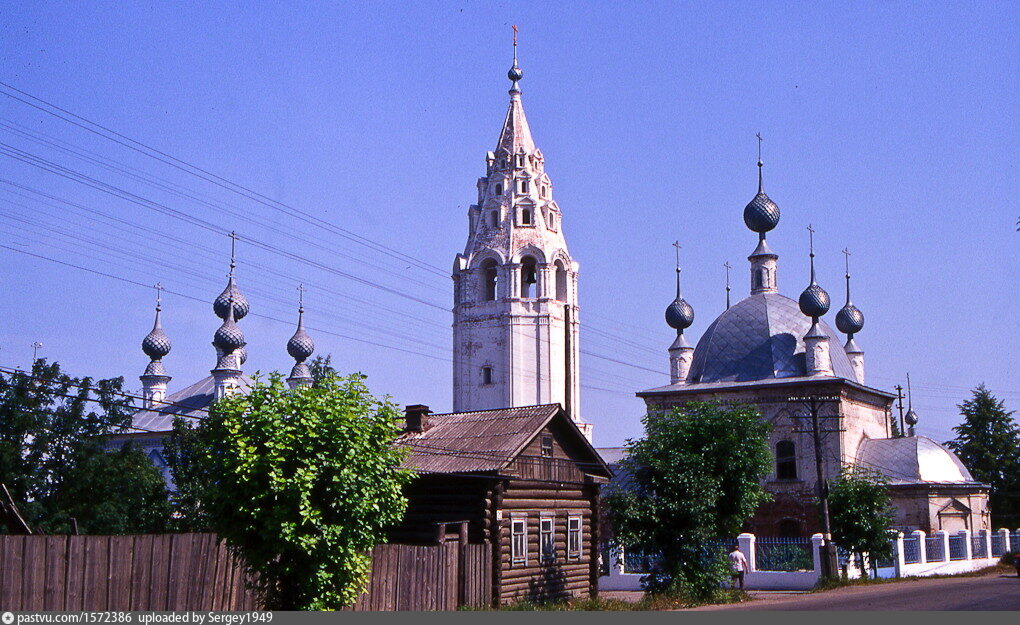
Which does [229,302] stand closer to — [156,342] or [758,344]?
[156,342]

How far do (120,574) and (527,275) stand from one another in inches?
1764

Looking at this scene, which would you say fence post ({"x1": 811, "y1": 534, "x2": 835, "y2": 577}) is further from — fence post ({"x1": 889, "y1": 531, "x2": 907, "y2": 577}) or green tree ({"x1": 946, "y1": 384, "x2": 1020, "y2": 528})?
green tree ({"x1": 946, "y1": 384, "x2": 1020, "y2": 528})

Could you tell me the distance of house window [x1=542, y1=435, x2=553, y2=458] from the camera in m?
24.5

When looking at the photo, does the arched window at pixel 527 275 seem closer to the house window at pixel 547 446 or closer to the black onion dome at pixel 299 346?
the black onion dome at pixel 299 346

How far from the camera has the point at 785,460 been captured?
44.3 meters

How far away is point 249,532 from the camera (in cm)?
1497

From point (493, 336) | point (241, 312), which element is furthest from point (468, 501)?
point (241, 312)

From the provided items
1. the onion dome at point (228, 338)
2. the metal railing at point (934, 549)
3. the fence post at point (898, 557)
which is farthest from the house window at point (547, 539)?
the onion dome at point (228, 338)

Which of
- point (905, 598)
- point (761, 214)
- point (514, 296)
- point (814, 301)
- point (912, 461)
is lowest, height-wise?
point (905, 598)

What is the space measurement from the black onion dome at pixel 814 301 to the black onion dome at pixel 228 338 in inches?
1314

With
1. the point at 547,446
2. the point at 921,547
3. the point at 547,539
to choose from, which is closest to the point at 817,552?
the point at 921,547

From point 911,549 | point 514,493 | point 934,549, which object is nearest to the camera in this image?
point 514,493

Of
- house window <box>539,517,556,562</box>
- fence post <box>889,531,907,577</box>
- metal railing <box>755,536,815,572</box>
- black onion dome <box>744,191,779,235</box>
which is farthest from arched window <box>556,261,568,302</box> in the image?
house window <box>539,517,556,562</box>

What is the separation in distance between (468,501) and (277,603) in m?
7.46
